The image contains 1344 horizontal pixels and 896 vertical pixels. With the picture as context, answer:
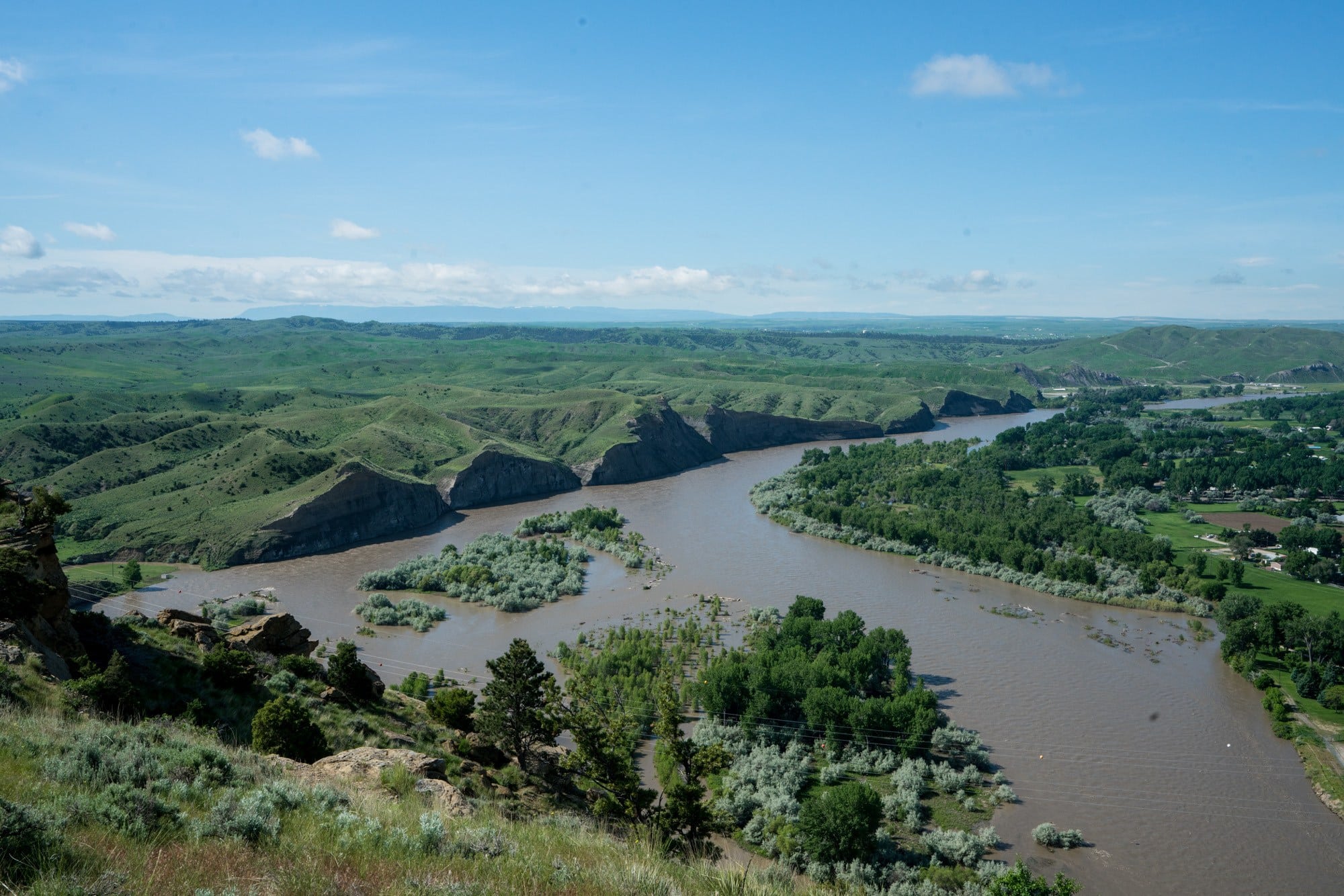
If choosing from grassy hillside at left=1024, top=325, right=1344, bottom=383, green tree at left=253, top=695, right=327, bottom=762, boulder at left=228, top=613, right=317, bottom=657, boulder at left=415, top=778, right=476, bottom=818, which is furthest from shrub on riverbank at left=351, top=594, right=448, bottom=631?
grassy hillside at left=1024, top=325, right=1344, bottom=383

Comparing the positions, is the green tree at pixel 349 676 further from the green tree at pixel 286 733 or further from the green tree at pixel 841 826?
the green tree at pixel 841 826

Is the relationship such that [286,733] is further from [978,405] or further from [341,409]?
[978,405]

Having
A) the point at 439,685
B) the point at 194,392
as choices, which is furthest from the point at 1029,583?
the point at 194,392

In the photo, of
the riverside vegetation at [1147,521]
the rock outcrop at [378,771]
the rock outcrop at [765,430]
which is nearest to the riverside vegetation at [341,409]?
the rock outcrop at [765,430]

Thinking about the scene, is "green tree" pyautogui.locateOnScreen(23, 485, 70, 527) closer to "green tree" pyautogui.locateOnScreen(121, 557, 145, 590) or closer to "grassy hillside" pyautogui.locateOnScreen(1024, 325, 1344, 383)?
"green tree" pyautogui.locateOnScreen(121, 557, 145, 590)

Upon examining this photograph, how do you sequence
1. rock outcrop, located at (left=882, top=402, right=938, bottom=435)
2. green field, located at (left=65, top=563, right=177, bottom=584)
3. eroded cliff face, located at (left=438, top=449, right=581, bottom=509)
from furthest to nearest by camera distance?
1. rock outcrop, located at (left=882, top=402, right=938, bottom=435)
2. eroded cliff face, located at (left=438, top=449, right=581, bottom=509)
3. green field, located at (left=65, top=563, right=177, bottom=584)

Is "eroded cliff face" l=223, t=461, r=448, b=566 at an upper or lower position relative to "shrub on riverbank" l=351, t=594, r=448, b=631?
upper

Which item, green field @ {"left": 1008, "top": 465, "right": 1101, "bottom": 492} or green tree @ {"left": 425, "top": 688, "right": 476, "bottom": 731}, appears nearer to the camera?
green tree @ {"left": 425, "top": 688, "right": 476, "bottom": 731}

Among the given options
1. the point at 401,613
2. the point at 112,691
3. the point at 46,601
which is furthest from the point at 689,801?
the point at 401,613

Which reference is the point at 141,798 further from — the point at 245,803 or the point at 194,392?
the point at 194,392
